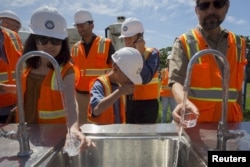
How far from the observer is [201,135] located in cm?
182

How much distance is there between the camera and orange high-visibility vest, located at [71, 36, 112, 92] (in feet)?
14.0

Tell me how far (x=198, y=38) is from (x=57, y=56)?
3.19 feet

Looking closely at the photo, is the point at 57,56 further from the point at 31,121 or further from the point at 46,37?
the point at 31,121

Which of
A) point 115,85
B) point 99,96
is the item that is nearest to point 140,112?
point 115,85

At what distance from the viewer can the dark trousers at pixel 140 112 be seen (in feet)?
12.5

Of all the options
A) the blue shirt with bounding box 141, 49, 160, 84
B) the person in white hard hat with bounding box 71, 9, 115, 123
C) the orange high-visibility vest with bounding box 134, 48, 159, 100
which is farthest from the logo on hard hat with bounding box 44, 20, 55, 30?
the person in white hard hat with bounding box 71, 9, 115, 123

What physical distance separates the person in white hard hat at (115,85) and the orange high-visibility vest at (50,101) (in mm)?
287

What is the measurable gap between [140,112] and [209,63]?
180cm

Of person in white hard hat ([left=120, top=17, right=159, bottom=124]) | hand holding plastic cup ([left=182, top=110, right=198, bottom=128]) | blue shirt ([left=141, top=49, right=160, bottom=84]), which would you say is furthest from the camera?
person in white hard hat ([left=120, top=17, right=159, bottom=124])

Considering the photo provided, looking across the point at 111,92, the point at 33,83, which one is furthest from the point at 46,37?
the point at 111,92

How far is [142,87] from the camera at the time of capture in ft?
12.8

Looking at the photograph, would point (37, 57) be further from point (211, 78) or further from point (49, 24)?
point (211, 78)

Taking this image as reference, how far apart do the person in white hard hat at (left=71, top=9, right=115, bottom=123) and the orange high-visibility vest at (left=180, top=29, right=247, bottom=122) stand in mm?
2126

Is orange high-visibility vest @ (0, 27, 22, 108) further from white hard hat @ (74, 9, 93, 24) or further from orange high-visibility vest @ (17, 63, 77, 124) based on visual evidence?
white hard hat @ (74, 9, 93, 24)
